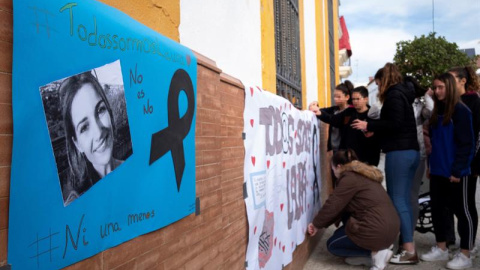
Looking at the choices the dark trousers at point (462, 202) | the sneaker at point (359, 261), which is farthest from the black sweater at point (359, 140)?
the sneaker at point (359, 261)

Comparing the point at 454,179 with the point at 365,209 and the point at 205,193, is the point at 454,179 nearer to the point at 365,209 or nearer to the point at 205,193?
the point at 365,209

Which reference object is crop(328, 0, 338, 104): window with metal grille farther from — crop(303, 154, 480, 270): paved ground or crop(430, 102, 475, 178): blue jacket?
crop(430, 102, 475, 178): blue jacket

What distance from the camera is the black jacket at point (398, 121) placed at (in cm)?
475

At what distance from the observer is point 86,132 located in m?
1.42

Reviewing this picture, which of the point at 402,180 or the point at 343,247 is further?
the point at 343,247

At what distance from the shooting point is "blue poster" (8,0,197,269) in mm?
1229

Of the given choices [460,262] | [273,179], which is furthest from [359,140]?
[273,179]

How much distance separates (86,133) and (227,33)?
2801mm

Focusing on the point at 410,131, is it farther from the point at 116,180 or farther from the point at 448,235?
the point at 116,180

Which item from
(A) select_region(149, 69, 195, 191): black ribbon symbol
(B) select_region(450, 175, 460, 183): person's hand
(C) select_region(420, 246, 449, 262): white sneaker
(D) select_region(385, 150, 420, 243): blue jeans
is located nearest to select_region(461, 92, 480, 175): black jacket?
(B) select_region(450, 175, 460, 183): person's hand

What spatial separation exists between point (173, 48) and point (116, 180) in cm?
73

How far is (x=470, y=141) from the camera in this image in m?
4.47

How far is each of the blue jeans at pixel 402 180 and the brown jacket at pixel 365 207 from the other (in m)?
0.23

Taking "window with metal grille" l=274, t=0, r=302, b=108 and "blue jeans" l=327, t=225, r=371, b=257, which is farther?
"window with metal grille" l=274, t=0, r=302, b=108
